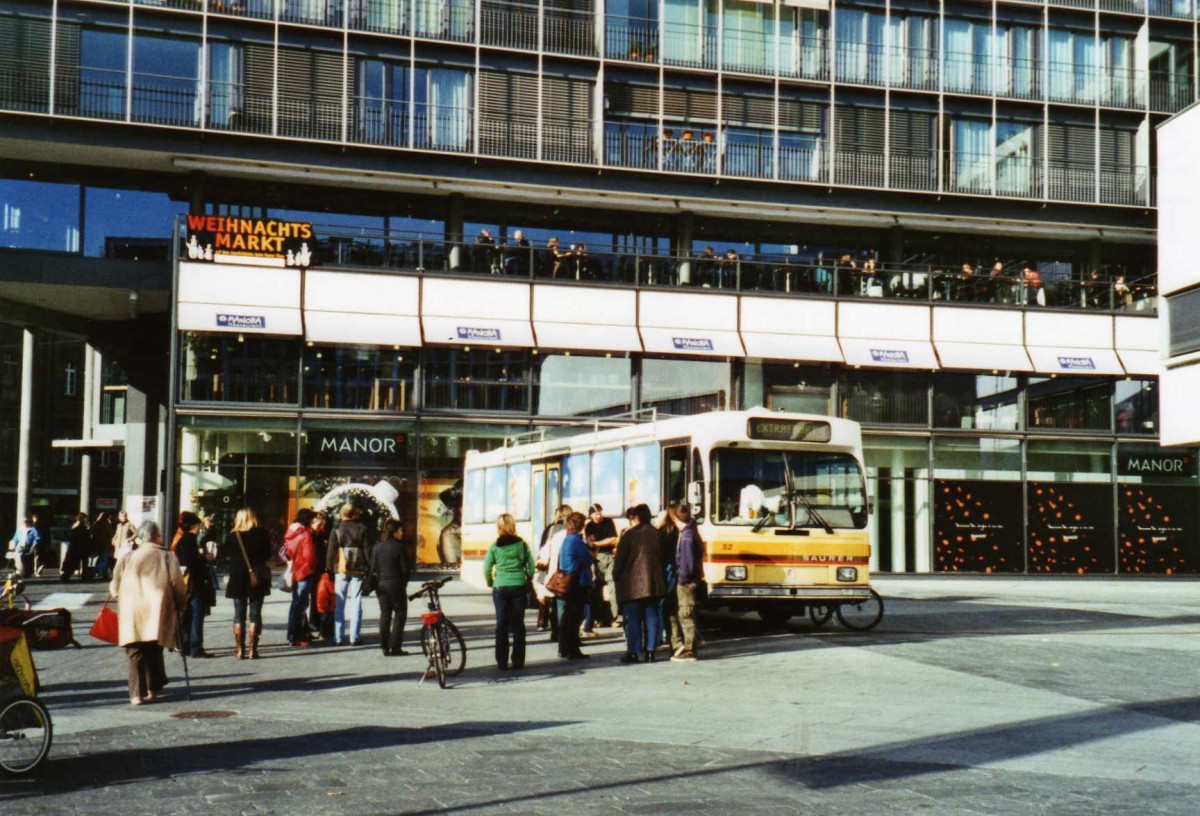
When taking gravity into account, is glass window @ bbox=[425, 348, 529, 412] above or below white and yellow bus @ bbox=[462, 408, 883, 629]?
above

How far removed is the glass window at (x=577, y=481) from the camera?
70.4 ft

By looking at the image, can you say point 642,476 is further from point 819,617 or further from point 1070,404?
point 1070,404

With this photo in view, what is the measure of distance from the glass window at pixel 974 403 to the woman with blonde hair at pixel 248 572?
24.0m

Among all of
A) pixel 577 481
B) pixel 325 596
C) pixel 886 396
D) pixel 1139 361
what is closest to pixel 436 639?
pixel 325 596

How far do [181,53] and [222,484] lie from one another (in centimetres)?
1057

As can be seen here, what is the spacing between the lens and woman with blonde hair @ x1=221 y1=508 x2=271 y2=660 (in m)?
15.6

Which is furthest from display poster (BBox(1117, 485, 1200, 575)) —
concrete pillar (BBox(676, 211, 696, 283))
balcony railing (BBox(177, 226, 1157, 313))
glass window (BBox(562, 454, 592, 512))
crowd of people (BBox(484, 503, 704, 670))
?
crowd of people (BBox(484, 503, 704, 670))

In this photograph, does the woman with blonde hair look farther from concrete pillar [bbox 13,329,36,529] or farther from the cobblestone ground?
concrete pillar [bbox 13,329,36,529]

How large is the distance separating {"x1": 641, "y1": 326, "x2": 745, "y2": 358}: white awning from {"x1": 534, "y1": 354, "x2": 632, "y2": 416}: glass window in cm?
96

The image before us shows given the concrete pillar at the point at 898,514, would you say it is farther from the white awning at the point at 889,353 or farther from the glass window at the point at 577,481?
the glass window at the point at 577,481

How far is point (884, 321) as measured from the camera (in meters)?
35.7

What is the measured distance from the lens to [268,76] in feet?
108

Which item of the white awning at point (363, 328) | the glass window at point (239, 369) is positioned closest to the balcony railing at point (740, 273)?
the white awning at point (363, 328)

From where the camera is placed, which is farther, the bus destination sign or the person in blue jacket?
the bus destination sign
